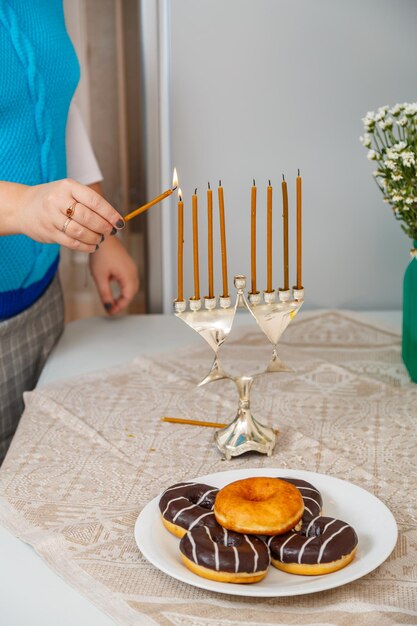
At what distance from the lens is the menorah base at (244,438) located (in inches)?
37.3

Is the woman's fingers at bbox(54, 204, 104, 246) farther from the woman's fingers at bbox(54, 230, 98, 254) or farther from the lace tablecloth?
the lace tablecloth

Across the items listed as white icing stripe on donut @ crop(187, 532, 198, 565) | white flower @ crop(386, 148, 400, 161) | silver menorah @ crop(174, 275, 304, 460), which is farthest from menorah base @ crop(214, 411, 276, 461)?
white flower @ crop(386, 148, 400, 161)

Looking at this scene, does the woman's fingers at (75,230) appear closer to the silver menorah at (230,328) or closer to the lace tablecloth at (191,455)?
the silver menorah at (230,328)

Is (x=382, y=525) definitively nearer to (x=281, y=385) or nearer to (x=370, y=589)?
(x=370, y=589)

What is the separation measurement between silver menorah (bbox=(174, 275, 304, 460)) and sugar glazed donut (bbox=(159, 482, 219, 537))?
154 millimetres

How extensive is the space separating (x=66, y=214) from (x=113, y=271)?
553 mm

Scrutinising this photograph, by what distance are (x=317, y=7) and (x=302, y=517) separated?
1071 millimetres

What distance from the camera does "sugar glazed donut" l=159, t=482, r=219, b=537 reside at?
0.74 meters

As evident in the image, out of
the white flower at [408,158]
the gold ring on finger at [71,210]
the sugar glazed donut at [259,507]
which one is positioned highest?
the white flower at [408,158]

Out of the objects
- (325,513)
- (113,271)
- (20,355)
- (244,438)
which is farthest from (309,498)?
(113,271)

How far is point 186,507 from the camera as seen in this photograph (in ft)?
2.49

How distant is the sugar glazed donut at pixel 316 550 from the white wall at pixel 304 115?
915 millimetres

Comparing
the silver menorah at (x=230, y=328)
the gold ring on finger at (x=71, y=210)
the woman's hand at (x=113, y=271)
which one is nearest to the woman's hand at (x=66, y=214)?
the gold ring on finger at (x=71, y=210)

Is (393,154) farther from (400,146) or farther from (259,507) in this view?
(259,507)
